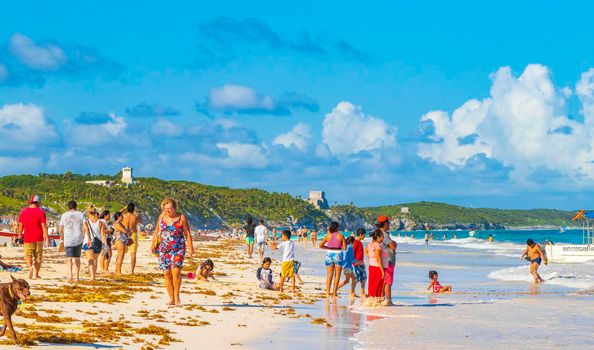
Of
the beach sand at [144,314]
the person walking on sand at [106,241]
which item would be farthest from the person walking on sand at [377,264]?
the person walking on sand at [106,241]

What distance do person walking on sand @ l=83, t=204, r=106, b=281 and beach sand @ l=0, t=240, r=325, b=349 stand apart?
A: 0.53m

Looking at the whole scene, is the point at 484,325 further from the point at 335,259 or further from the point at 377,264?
the point at 335,259

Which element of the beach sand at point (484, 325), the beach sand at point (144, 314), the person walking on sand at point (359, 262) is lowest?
the beach sand at point (484, 325)

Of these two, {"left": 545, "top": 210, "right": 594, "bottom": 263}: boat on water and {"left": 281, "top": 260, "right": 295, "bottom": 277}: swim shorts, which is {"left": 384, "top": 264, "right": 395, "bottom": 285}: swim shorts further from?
{"left": 545, "top": 210, "right": 594, "bottom": 263}: boat on water

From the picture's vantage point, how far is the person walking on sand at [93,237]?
1852 cm

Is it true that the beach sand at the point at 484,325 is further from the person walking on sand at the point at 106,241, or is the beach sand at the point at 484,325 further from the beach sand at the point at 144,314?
the person walking on sand at the point at 106,241

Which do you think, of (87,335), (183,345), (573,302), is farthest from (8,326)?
(573,302)

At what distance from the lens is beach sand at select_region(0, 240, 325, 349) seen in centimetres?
1017

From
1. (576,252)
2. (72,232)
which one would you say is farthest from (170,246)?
(576,252)

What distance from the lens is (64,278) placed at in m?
19.1

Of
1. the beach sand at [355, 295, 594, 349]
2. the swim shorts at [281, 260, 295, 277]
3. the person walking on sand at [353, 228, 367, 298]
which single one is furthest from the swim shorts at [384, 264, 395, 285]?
the swim shorts at [281, 260, 295, 277]

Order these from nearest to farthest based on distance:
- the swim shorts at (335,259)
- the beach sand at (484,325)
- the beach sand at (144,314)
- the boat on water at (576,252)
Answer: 1. the beach sand at (144,314)
2. the beach sand at (484,325)
3. the swim shorts at (335,259)
4. the boat on water at (576,252)

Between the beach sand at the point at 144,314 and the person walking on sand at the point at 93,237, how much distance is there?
0.53 meters

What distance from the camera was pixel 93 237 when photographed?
19062mm
